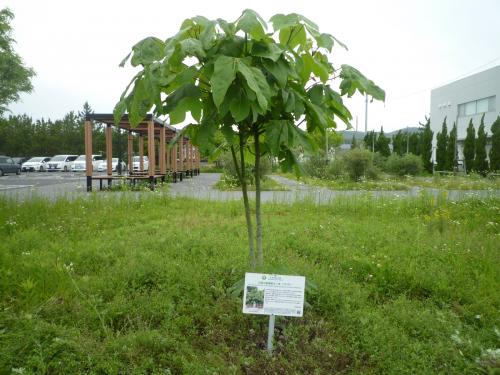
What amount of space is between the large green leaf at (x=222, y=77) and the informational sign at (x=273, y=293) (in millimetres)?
1083

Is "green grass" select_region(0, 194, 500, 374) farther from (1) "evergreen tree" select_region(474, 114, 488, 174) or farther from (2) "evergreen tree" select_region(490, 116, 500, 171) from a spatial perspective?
(1) "evergreen tree" select_region(474, 114, 488, 174)

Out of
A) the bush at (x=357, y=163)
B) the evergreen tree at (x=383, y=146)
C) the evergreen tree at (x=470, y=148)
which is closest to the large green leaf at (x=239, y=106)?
the bush at (x=357, y=163)

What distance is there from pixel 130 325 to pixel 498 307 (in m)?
2.70

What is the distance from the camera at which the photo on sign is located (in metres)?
2.21

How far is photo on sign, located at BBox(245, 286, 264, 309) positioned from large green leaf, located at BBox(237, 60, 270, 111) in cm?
110

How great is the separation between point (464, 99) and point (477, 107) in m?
1.35

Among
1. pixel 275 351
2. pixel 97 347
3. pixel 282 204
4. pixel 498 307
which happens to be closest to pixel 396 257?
pixel 498 307

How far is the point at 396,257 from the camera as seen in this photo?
3854 millimetres

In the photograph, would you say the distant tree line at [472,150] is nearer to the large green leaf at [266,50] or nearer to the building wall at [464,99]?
the building wall at [464,99]

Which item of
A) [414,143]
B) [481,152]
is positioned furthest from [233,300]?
[414,143]

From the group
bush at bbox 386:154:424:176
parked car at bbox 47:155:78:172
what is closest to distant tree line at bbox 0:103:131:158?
parked car at bbox 47:155:78:172

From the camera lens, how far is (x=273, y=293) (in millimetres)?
2219

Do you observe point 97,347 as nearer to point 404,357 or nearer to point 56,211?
point 404,357

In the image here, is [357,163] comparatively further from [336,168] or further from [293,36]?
[293,36]
